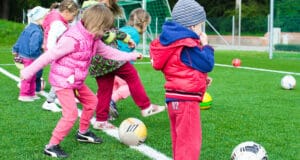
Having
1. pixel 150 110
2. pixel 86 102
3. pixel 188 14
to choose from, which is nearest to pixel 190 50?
pixel 188 14

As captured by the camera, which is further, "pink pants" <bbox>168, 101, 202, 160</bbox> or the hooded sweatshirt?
"pink pants" <bbox>168, 101, 202, 160</bbox>

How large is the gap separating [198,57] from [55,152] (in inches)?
72.5

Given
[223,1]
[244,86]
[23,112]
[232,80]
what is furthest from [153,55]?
[223,1]

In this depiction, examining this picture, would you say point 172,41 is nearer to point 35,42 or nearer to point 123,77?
point 123,77

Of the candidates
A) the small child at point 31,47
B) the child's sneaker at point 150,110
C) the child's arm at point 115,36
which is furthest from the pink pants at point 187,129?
the small child at point 31,47

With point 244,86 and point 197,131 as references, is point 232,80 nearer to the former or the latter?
point 244,86

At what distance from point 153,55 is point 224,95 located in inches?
214

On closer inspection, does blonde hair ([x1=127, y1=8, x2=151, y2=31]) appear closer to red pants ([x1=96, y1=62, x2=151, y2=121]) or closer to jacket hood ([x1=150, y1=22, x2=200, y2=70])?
red pants ([x1=96, y1=62, x2=151, y2=121])

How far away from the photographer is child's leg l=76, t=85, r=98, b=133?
18.0ft

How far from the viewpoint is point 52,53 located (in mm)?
4984

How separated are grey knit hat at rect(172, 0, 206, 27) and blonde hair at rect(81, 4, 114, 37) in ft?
3.45

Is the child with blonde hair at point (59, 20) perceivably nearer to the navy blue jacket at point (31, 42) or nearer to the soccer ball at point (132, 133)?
the navy blue jacket at point (31, 42)

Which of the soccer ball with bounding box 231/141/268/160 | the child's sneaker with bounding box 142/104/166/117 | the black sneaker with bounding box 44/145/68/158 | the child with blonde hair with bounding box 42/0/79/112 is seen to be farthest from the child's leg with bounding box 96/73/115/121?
the soccer ball with bounding box 231/141/268/160

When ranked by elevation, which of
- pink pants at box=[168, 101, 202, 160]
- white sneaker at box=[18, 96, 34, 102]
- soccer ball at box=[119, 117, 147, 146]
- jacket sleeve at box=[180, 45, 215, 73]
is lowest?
white sneaker at box=[18, 96, 34, 102]
